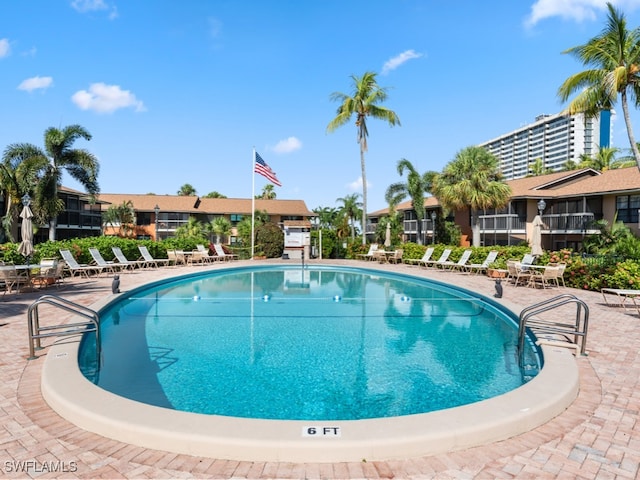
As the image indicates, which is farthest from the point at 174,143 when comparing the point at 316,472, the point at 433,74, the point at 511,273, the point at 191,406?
the point at 316,472

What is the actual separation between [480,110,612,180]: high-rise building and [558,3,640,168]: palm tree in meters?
145

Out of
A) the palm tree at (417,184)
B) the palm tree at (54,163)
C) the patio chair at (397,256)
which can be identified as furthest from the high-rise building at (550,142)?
the palm tree at (54,163)

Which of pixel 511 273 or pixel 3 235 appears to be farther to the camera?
pixel 3 235

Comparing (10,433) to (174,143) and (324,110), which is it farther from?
(324,110)

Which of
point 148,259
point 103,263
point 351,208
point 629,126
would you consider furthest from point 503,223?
point 103,263

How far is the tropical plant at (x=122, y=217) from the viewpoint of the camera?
4331 centimetres

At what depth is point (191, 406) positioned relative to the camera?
202 inches

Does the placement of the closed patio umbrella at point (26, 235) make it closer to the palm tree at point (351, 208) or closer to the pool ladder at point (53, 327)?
the pool ladder at point (53, 327)

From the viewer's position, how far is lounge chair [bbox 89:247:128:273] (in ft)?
58.5

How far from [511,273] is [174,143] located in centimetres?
2435

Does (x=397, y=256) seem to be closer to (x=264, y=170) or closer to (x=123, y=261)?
(x=264, y=170)

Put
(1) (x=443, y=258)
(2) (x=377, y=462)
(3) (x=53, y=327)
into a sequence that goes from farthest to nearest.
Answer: (1) (x=443, y=258), (3) (x=53, y=327), (2) (x=377, y=462)

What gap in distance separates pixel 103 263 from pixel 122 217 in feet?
92.8

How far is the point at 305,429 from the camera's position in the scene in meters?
3.43
